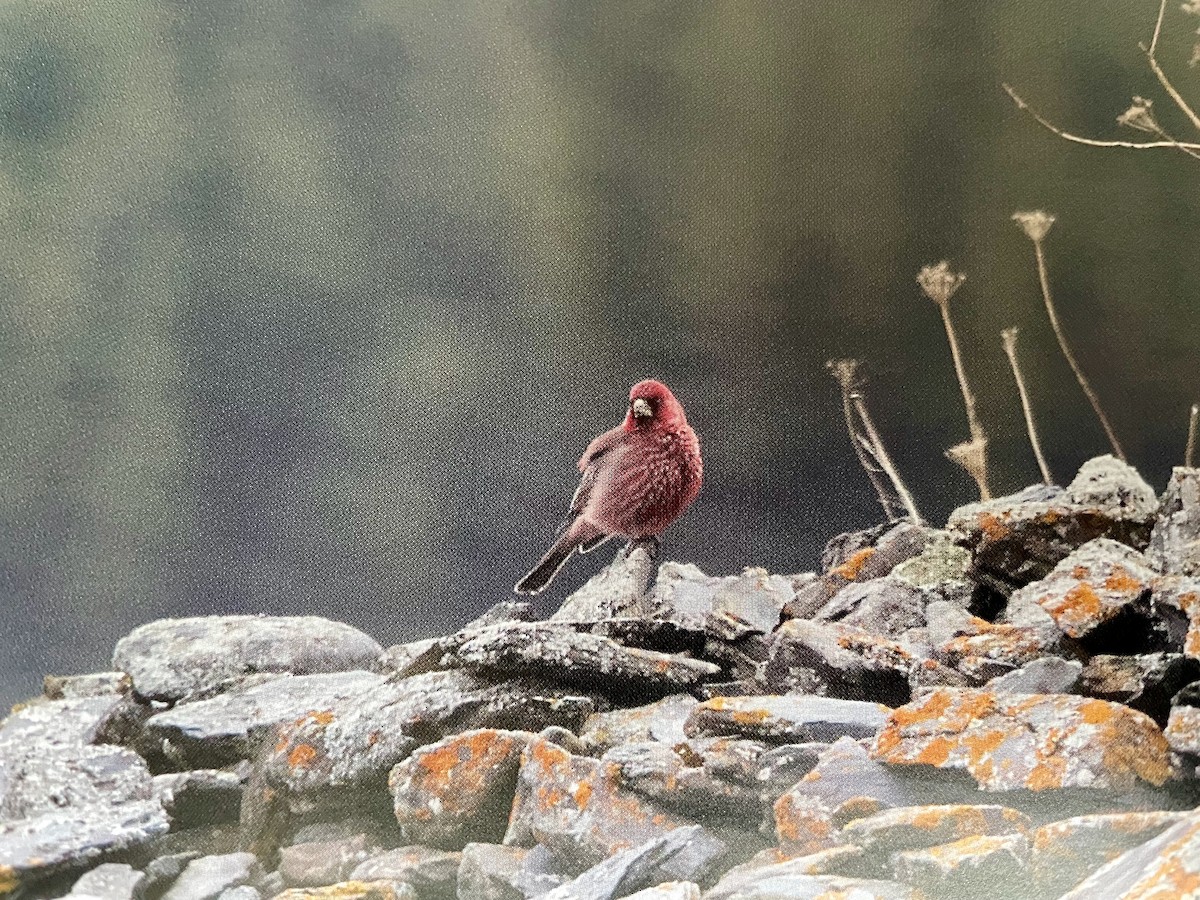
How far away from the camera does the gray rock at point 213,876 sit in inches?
73.9

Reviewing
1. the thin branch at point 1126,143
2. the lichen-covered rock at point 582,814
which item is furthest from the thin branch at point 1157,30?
the lichen-covered rock at point 582,814

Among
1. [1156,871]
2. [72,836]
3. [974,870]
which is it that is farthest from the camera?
[72,836]

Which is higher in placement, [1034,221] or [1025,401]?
[1034,221]

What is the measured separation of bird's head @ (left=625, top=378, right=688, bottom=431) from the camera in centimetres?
231

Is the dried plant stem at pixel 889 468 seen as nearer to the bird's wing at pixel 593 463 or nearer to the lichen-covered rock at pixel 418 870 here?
the bird's wing at pixel 593 463

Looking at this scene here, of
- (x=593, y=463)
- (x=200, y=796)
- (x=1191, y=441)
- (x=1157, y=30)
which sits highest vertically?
(x=1157, y=30)

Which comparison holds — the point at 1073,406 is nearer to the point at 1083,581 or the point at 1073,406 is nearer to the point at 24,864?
the point at 1083,581

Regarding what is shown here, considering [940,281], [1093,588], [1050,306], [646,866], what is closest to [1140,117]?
[1050,306]

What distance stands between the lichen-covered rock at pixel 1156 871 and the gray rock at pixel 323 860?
1313mm

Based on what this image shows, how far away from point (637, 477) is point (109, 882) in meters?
1.36

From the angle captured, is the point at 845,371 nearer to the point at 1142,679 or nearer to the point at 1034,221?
the point at 1034,221

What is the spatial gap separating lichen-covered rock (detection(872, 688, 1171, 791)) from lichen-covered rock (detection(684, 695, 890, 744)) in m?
0.06

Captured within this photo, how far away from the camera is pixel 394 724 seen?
80.2 inches

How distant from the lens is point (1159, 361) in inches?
90.4
